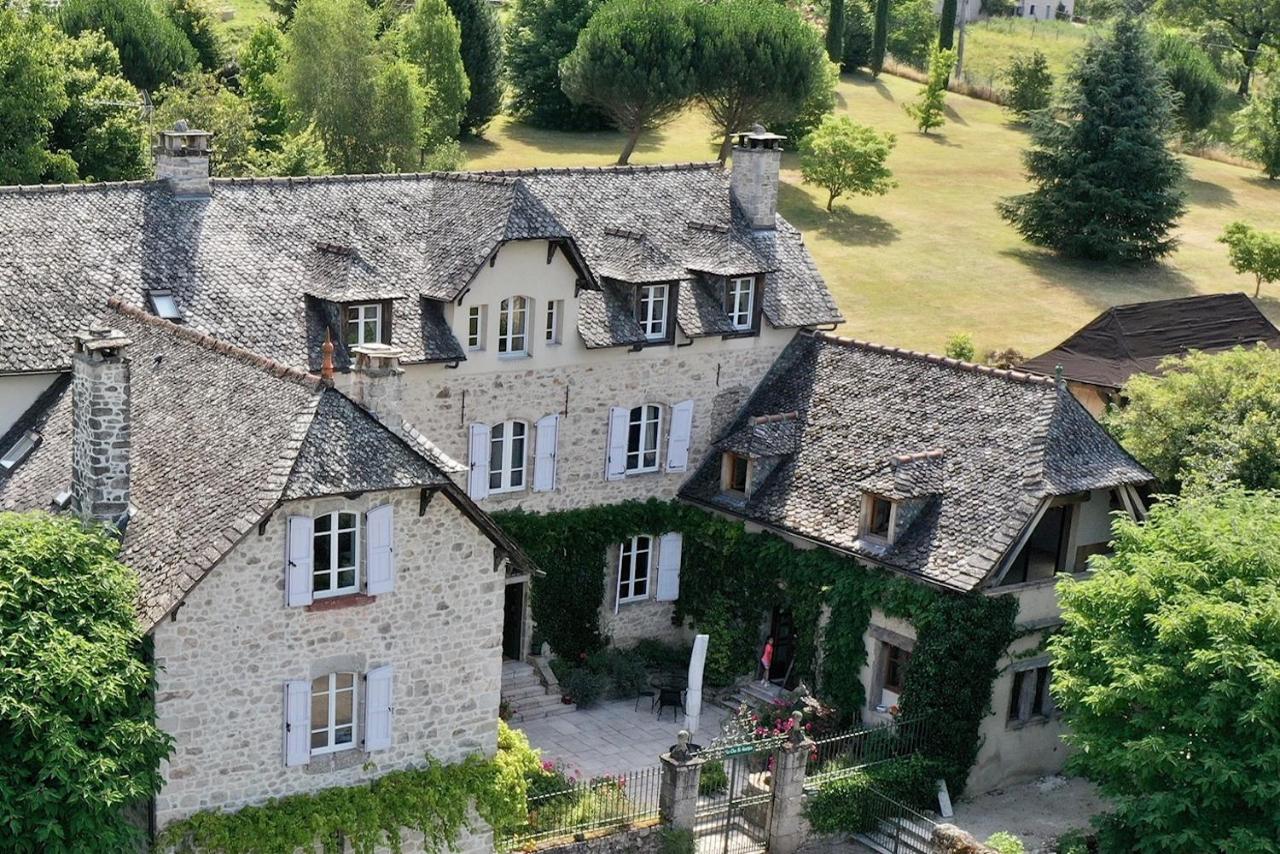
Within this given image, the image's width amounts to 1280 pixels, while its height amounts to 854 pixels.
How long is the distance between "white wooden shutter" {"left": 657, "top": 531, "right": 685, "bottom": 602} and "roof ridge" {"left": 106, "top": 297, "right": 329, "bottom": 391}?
40.8 feet

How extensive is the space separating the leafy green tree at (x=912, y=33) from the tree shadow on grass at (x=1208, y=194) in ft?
83.5

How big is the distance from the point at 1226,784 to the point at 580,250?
63.2ft

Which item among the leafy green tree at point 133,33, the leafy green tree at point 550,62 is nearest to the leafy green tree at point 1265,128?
the leafy green tree at point 550,62

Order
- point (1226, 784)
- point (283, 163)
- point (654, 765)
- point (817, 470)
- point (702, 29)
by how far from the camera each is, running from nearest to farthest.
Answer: point (1226, 784) → point (654, 765) → point (817, 470) → point (283, 163) → point (702, 29)

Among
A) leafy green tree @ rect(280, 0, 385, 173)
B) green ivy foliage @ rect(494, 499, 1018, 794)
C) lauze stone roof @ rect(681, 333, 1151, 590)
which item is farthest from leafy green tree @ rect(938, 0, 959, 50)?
green ivy foliage @ rect(494, 499, 1018, 794)

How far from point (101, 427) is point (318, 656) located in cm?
521

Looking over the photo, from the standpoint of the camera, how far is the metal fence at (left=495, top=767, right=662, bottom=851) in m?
33.8

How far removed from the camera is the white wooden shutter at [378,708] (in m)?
30.6

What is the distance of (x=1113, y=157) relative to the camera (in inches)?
2960

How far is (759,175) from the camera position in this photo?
4628cm

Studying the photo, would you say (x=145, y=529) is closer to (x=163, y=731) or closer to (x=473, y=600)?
(x=163, y=731)

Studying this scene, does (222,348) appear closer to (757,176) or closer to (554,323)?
(554,323)

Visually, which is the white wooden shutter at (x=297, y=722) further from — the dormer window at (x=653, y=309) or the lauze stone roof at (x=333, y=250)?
the dormer window at (x=653, y=309)

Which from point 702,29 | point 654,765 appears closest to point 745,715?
point 654,765
